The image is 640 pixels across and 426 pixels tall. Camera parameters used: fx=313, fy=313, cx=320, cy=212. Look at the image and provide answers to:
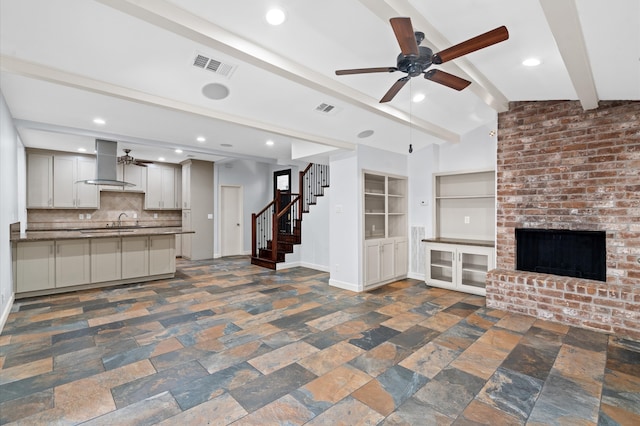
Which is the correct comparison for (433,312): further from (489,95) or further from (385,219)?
(489,95)

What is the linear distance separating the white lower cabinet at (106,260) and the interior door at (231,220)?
3.69 metres

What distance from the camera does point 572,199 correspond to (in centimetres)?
411

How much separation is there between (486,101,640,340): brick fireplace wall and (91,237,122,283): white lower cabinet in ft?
20.0

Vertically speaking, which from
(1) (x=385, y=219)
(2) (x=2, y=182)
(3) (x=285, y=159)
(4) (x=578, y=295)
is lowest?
(4) (x=578, y=295)

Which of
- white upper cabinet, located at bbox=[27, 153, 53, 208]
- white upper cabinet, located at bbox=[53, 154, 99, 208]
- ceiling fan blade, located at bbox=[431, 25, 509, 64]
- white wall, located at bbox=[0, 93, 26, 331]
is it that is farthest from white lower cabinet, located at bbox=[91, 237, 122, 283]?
ceiling fan blade, located at bbox=[431, 25, 509, 64]

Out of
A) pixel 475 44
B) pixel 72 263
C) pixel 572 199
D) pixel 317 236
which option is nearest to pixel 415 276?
pixel 317 236

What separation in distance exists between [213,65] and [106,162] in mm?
3777

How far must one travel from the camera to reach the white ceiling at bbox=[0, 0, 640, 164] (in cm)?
229

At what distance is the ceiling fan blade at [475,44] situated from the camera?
6.55ft

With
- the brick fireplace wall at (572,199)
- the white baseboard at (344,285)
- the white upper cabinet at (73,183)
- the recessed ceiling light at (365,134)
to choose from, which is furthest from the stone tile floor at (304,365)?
the white upper cabinet at (73,183)

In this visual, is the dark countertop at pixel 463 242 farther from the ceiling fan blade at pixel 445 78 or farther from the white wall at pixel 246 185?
the white wall at pixel 246 185

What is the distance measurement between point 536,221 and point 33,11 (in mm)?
5799

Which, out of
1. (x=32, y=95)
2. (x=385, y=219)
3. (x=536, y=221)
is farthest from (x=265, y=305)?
(x=536, y=221)

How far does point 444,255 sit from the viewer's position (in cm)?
578
